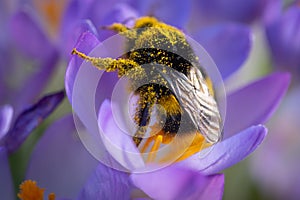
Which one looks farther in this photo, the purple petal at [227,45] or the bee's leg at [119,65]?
the purple petal at [227,45]

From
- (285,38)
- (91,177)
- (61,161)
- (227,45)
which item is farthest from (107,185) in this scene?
(285,38)

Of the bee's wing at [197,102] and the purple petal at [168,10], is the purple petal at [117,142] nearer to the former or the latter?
the bee's wing at [197,102]

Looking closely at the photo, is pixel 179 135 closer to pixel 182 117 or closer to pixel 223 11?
pixel 182 117

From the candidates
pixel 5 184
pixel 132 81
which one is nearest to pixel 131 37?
pixel 132 81

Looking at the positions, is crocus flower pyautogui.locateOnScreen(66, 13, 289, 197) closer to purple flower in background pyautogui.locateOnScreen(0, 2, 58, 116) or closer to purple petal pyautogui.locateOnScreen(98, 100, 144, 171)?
purple petal pyautogui.locateOnScreen(98, 100, 144, 171)

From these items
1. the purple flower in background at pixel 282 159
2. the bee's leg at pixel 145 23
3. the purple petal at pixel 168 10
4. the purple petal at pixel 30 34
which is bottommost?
the purple flower in background at pixel 282 159

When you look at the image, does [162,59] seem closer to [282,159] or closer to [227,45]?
[227,45]

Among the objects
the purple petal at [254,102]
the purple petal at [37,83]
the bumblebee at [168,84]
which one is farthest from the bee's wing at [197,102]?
the purple petal at [37,83]
